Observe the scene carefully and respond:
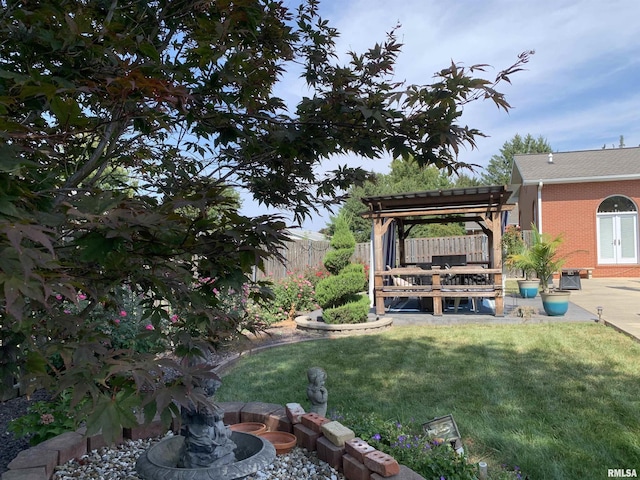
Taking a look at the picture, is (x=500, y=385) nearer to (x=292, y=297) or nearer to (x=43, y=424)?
(x=43, y=424)

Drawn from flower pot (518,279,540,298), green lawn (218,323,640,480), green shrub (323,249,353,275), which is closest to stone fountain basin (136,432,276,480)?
green lawn (218,323,640,480)

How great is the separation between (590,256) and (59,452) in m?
18.3

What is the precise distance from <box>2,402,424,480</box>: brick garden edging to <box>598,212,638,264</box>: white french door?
17.4 m

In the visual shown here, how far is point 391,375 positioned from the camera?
521 cm

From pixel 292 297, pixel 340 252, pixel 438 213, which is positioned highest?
pixel 438 213

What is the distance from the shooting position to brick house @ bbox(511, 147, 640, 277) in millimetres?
16797

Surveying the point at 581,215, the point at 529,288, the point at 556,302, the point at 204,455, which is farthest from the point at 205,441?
the point at 581,215

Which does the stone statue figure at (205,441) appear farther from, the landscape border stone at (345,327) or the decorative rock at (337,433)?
the landscape border stone at (345,327)

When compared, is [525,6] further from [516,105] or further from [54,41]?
[54,41]

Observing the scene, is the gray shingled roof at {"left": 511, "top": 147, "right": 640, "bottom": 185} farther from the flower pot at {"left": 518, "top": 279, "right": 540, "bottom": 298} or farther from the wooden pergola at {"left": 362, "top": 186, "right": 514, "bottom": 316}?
the wooden pergola at {"left": 362, "top": 186, "right": 514, "bottom": 316}

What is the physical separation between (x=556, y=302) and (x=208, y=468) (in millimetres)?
8051

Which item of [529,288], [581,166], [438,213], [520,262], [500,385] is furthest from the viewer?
[581,166]

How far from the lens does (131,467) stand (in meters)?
2.76

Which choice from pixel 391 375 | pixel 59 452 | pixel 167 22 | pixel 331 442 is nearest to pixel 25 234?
pixel 167 22
